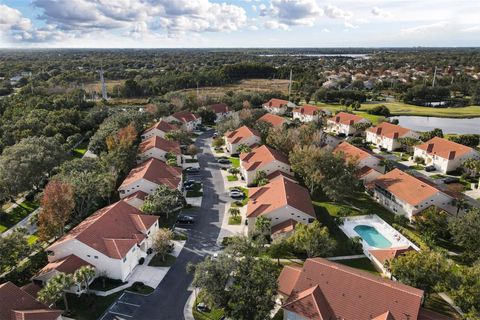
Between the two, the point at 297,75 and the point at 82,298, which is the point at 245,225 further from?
the point at 297,75

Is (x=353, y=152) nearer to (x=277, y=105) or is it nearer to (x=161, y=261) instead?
(x=161, y=261)

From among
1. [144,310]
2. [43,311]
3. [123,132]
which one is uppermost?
[123,132]

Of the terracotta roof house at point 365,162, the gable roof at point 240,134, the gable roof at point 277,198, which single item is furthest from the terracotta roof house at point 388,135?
the gable roof at point 277,198

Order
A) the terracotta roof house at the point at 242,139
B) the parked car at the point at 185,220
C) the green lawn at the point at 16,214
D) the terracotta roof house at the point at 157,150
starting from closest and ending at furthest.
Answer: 1. the parked car at the point at 185,220
2. the green lawn at the point at 16,214
3. the terracotta roof house at the point at 157,150
4. the terracotta roof house at the point at 242,139

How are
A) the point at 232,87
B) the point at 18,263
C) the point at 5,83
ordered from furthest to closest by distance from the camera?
the point at 232,87
the point at 5,83
the point at 18,263

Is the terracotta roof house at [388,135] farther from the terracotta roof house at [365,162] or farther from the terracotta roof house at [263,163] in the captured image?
the terracotta roof house at [263,163]

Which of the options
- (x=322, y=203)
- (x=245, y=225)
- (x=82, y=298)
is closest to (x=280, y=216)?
(x=245, y=225)

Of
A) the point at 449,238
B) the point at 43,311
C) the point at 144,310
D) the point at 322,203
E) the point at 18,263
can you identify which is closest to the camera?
the point at 43,311
